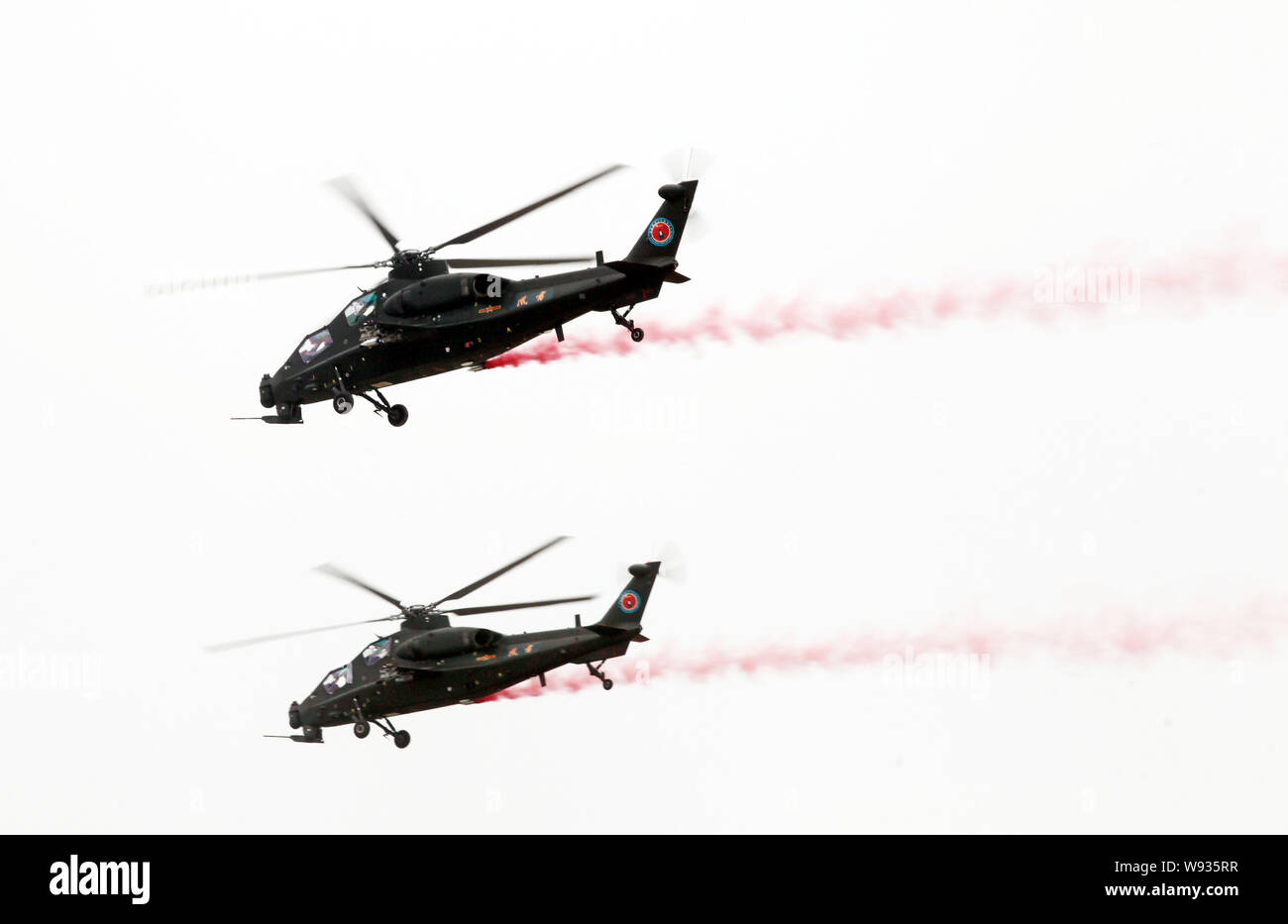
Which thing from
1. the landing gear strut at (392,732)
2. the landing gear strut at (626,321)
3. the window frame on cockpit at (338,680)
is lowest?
the landing gear strut at (392,732)

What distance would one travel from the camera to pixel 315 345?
3869cm

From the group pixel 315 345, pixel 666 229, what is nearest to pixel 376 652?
pixel 315 345

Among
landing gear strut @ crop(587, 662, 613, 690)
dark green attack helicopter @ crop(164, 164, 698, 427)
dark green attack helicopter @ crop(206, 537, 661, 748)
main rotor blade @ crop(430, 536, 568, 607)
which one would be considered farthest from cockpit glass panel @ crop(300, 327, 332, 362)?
landing gear strut @ crop(587, 662, 613, 690)

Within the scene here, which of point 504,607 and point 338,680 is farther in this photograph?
point 338,680

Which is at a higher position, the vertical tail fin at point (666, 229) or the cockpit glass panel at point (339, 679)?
the vertical tail fin at point (666, 229)

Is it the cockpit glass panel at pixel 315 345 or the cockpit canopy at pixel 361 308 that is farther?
the cockpit glass panel at pixel 315 345

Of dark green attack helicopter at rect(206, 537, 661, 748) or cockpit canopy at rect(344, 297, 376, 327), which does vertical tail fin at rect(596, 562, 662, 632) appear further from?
cockpit canopy at rect(344, 297, 376, 327)

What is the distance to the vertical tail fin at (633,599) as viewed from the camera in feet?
129

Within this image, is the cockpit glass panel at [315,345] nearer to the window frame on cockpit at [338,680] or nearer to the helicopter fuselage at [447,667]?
the helicopter fuselage at [447,667]

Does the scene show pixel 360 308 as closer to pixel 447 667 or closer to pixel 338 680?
pixel 447 667

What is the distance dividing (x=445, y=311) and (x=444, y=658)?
6.96 meters

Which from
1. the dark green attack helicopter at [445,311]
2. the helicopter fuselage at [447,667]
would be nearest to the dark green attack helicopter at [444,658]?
the helicopter fuselage at [447,667]

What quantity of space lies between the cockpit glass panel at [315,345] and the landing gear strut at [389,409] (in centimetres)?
127
